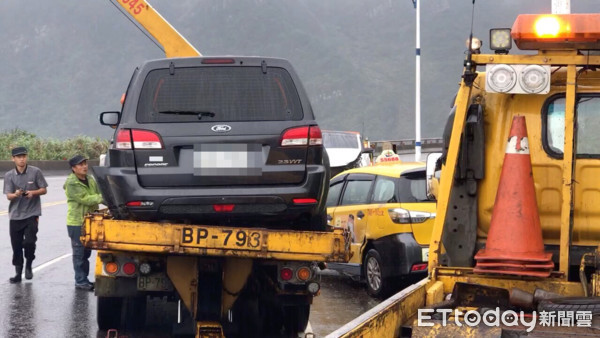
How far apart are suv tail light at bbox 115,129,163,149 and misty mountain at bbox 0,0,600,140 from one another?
13155 centimetres

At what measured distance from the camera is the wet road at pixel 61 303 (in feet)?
33.4

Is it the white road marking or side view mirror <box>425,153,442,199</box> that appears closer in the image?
side view mirror <box>425,153,442,199</box>

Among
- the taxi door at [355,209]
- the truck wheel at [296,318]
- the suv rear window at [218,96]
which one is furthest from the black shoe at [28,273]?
the suv rear window at [218,96]

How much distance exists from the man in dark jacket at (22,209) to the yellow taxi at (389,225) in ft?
12.7

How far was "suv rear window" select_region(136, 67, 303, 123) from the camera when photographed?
8.27 meters

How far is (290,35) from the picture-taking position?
172 metres

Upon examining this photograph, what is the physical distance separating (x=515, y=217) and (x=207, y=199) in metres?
2.55

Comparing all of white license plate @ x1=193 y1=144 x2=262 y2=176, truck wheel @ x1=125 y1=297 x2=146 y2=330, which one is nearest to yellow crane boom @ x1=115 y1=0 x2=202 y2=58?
truck wheel @ x1=125 y1=297 x2=146 y2=330

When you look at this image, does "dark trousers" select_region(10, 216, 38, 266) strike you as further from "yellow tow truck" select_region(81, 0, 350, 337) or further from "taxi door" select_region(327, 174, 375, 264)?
"yellow tow truck" select_region(81, 0, 350, 337)

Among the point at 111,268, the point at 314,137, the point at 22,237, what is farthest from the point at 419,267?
the point at 22,237

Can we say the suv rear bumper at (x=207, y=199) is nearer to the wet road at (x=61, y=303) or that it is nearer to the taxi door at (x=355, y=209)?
the wet road at (x=61, y=303)

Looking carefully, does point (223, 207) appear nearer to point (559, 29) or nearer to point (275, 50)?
point (559, 29)

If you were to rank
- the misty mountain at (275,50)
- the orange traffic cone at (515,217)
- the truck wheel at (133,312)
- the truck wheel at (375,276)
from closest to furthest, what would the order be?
the orange traffic cone at (515,217)
the truck wheel at (133,312)
the truck wheel at (375,276)
the misty mountain at (275,50)

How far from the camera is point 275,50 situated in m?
169
